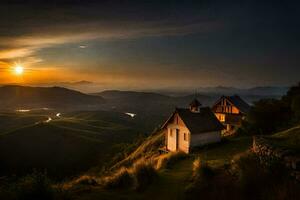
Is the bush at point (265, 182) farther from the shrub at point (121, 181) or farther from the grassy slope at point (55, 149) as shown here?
the grassy slope at point (55, 149)

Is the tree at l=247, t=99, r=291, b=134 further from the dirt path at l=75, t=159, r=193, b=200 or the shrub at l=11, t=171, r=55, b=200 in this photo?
the shrub at l=11, t=171, r=55, b=200

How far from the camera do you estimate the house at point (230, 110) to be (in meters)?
54.8

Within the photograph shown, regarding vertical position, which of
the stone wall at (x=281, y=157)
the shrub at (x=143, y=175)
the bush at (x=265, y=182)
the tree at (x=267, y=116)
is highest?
the tree at (x=267, y=116)

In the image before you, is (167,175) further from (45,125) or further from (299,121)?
(45,125)

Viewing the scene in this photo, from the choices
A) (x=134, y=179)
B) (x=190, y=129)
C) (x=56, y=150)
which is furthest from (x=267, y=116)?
(x=56, y=150)

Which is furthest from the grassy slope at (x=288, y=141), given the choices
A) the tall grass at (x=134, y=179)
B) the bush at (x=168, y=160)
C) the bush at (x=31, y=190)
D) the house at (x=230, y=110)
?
the house at (x=230, y=110)

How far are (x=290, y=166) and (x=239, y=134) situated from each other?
33375 millimetres

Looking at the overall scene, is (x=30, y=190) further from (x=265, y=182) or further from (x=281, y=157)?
(x=281, y=157)

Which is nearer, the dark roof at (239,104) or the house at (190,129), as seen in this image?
the house at (190,129)

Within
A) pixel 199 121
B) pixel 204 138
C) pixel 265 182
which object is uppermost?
pixel 199 121

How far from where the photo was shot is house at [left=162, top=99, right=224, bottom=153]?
36981mm

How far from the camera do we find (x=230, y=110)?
5697cm

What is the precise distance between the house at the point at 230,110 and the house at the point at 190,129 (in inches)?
620

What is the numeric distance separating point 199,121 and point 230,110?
20695 millimetres
